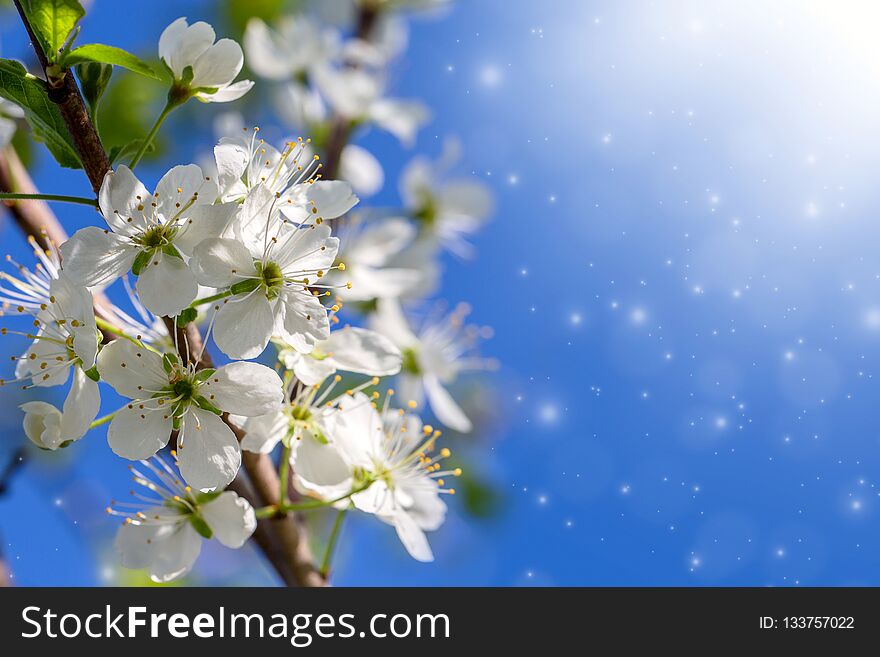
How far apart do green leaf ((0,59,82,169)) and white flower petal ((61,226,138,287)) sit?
83 mm

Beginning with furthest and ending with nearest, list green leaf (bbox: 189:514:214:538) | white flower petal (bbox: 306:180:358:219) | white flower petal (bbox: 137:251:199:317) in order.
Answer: green leaf (bbox: 189:514:214:538)
white flower petal (bbox: 306:180:358:219)
white flower petal (bbox: 137:251:199:317)

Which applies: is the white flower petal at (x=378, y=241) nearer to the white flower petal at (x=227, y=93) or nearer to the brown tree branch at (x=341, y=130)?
the brown tree branch at (x=341, y=130)

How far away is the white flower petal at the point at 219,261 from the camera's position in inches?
30.9

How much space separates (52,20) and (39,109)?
0.09 m

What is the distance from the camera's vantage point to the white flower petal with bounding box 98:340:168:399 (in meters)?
0.84

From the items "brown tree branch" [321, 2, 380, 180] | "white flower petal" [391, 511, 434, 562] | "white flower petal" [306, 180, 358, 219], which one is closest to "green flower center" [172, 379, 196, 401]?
"white flower petal" [306, 180, 358, 219]

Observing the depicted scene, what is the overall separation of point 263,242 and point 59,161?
0.74ft

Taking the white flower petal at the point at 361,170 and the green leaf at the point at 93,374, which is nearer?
the green leaf at the point at 93,374

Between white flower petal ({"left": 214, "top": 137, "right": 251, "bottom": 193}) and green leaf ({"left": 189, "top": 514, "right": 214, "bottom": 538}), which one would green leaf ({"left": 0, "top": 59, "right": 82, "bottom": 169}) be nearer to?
white flower petal ({"left": 214, "top": 137, "right": 251, "bottom": 193})

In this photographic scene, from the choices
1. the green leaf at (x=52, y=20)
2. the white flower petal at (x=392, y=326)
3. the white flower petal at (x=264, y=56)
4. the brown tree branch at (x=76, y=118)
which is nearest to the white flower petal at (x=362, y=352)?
the brown tree branch at (x=76, y=118)

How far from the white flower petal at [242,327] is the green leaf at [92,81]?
0.81ft

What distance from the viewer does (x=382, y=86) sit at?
212 centimetres

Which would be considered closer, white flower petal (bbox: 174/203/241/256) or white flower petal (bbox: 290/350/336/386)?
white flower petal (bbox: 174/203/241/256)

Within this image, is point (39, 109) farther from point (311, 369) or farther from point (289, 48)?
point (289, 48)
